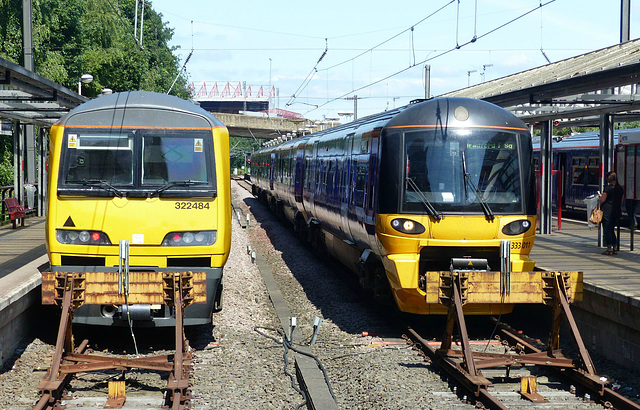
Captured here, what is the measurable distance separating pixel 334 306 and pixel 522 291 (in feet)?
14.1

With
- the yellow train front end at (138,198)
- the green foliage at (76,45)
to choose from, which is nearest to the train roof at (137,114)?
the yellow train front end at (138,198)

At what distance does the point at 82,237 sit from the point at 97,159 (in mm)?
931

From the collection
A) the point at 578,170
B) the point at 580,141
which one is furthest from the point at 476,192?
the point at 580,141

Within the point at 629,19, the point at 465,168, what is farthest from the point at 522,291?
the point at 629,19

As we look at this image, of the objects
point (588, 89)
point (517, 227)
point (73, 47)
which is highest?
point (73, 47)

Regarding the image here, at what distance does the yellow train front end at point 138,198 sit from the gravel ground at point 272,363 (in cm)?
76

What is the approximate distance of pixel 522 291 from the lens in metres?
8.15

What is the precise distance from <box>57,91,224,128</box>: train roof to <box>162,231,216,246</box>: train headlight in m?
1.29

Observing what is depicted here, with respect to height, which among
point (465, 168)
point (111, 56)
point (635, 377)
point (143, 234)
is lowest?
point (635, 377)

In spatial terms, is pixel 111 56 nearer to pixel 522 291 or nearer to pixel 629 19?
pixel 629 19

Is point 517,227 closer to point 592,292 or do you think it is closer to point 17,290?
point 592,292

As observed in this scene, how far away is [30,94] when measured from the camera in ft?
41.4

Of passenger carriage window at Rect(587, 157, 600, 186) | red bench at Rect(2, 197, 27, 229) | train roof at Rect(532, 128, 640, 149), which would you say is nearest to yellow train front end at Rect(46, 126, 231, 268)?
red bench at Rect(2, 197, 27, 229)

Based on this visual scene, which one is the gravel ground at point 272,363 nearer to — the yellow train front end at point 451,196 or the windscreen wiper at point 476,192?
the yellow train front end at point 451,196
